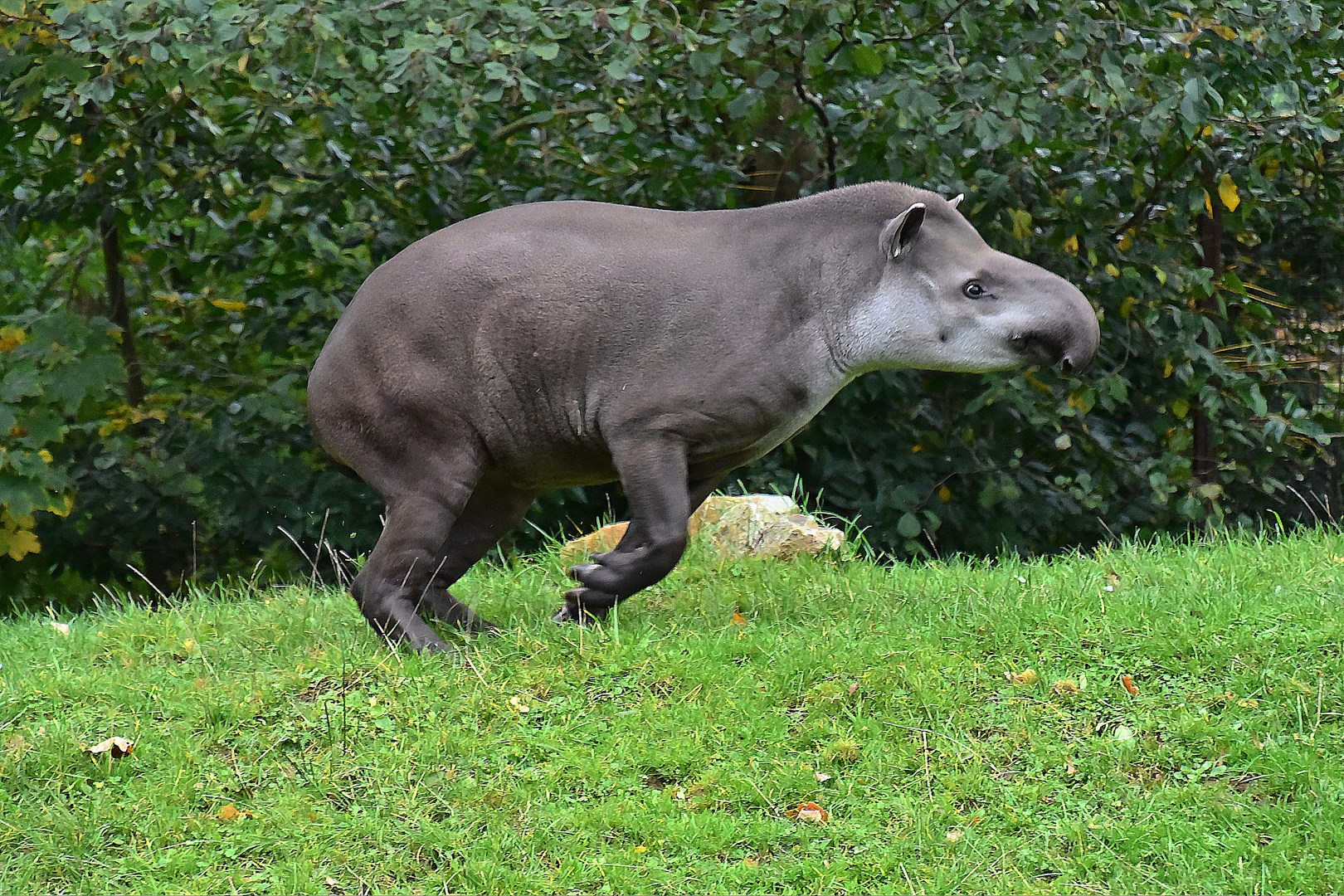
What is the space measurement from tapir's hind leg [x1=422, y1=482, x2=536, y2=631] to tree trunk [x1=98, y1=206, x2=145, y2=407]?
13.6 ft

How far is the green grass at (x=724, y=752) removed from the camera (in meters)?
4.20

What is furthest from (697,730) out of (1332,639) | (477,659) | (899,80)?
(899,80)

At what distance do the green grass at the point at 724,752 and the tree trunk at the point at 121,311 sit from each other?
383 centimetres

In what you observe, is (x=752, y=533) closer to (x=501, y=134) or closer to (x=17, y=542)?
(x=501, y=134)

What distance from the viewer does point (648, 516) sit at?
5.37 m

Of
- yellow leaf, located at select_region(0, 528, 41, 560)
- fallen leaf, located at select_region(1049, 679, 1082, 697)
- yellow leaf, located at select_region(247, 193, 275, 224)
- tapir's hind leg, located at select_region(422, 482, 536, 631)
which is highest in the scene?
yellow leaf, located at select_region(247, 193, 275, 224)

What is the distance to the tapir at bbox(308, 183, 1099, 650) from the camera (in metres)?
5.38

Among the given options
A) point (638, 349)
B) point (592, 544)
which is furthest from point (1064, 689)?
point (592, 544)

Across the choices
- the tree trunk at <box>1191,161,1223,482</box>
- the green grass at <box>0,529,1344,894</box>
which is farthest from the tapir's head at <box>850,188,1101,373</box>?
the tree trunk at <box>1191,161,1223,482</box>

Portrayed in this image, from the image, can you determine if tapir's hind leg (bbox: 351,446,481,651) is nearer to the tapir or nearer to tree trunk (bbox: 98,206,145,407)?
the tapir

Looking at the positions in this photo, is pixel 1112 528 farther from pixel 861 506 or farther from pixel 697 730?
pixel 697 730

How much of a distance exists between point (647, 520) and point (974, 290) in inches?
58.7

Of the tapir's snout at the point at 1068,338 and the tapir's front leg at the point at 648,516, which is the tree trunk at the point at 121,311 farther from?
the tapir's snout at the point at 1068,338

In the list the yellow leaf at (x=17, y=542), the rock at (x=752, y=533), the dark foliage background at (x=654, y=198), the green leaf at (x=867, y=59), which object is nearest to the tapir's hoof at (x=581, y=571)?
the rock at (x=752, y=533)
